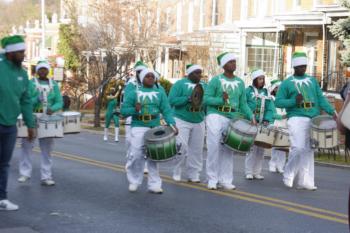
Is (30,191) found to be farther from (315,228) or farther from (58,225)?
(315,228)

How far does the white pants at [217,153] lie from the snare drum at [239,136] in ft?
0.79

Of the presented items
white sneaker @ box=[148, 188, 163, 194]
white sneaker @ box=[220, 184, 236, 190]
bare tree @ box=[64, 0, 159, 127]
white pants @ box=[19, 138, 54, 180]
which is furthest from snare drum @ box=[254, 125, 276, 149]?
bare tree @ box=[64, 0, 159, 127]

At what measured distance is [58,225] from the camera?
30.7 ft

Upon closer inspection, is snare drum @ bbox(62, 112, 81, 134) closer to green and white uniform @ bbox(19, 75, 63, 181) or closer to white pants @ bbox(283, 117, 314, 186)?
green and white uniform @ bbox(19, 75, 63, 181)

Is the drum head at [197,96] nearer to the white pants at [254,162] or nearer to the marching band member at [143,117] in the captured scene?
the marching band member at [143,117]

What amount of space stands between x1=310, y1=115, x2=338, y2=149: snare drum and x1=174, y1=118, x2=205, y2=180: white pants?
6.34 ft

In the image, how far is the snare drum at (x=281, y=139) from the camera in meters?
13.7

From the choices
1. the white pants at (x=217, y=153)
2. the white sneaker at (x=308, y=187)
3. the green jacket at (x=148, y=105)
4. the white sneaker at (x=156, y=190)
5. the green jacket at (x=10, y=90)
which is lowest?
the white sneaker at (x=308, y=187)

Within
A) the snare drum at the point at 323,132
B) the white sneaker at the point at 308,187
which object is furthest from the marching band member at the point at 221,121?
the snare drum at the point at 323,132

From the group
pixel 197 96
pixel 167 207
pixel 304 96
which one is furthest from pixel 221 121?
pixel 167 207

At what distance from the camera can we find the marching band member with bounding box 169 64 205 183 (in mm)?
13422

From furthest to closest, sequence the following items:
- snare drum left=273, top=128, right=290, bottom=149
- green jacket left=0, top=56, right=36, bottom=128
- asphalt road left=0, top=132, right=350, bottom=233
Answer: snare drum left=273, top=128, right=290, bottom=149, green jacket left=0, top=56, right=36, bottom=128, asphalt road left=0, top=132, right=350, bottom=233

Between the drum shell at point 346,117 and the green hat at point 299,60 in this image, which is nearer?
the drum shell at point 346,117

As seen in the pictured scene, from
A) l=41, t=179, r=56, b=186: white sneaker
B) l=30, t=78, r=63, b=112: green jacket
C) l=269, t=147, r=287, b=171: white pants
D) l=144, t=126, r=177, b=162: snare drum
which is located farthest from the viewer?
l=269, t=147, r=287, b=171: white pants
